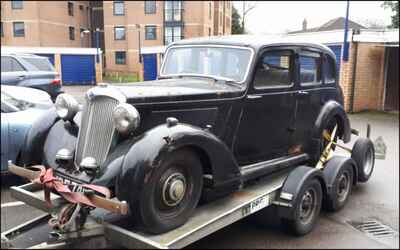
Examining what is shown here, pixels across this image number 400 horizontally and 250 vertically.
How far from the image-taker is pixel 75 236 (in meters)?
3.46

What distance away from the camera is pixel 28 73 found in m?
12.9

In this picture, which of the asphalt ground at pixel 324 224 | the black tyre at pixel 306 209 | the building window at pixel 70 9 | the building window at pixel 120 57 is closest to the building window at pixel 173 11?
the building window at pixel 120 57

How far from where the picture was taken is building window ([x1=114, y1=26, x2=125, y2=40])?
157 ft

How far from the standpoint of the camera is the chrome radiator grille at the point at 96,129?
12.1 ft

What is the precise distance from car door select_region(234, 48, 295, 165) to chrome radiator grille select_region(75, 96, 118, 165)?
1.47 metres

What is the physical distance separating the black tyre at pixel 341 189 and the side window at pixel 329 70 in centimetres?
125

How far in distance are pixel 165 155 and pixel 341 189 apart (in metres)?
3.04

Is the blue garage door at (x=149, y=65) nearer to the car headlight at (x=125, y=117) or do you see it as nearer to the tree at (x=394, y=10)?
the tree at (x=394, y=10)

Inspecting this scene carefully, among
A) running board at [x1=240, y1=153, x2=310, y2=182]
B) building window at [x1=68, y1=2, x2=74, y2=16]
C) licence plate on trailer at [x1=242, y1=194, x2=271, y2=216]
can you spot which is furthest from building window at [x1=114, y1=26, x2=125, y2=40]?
licence plate on trailer at [x1=242, y1=194, x2=271, y2=216]

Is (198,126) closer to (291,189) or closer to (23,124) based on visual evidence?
(291,189)

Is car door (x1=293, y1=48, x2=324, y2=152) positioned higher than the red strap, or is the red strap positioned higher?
car door (x1=293, y1=48, x2=324, y2=152)

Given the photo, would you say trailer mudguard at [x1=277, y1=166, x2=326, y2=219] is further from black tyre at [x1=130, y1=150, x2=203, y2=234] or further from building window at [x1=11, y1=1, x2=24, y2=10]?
building window at [x1=11, y1=1, x2=24, y2=10]

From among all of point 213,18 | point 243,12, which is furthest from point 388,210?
point 243,12

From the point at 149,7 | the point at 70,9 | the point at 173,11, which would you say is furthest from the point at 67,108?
the point at 70,9
